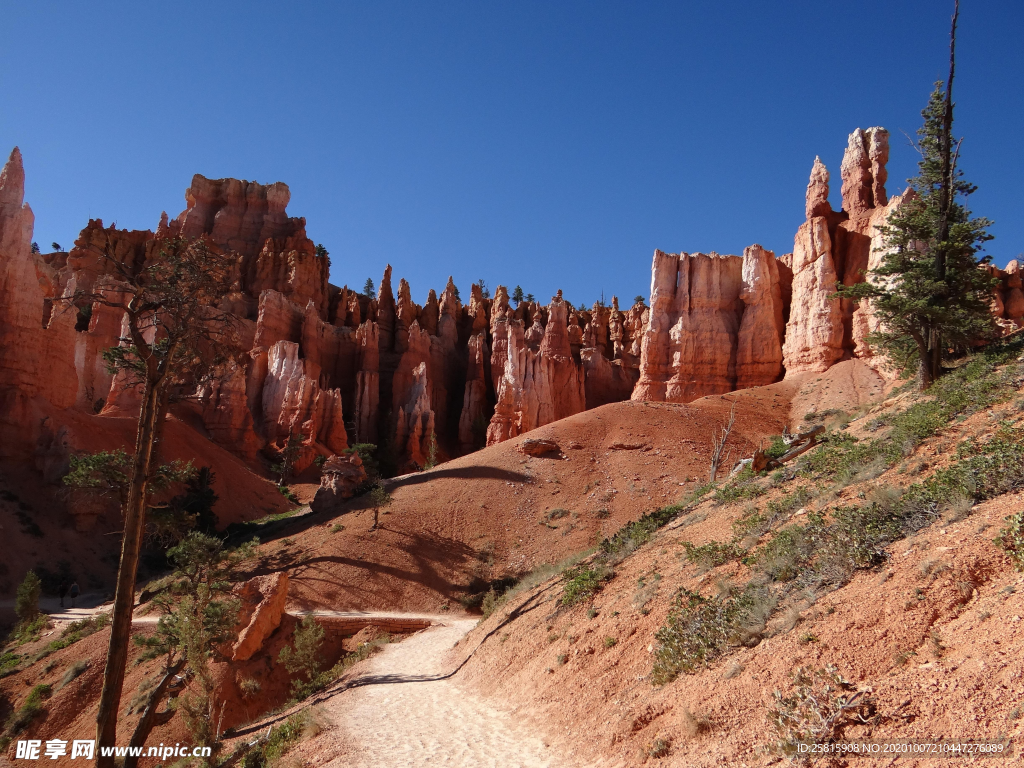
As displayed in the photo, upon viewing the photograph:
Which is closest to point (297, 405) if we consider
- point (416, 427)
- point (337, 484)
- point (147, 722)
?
point (416, 427)

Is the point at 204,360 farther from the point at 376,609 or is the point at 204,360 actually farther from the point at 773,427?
the point at 773,427

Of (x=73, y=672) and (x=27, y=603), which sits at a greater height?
(x=27, y=603)

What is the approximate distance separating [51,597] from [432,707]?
25.8m

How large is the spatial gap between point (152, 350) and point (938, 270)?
2185 centimetres

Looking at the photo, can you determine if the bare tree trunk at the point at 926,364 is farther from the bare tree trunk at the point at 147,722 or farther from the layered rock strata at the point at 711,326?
the layered rock strata at the point at 711,326

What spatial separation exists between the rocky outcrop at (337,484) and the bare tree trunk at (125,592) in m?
25.4

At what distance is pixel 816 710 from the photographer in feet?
Answer: 17.3

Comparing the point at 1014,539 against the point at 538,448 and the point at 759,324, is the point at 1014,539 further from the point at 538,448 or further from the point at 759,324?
the point at 759,324

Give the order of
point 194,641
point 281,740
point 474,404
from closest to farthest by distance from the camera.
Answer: point 194,641 < point 281,740 < point 474,404

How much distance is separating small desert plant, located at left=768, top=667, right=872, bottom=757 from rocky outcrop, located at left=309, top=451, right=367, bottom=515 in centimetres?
3045

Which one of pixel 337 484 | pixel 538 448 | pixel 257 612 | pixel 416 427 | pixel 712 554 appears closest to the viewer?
pixel 712 554

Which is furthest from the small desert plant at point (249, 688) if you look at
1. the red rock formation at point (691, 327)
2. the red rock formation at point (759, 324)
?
the red rock formation at point (759, 324)

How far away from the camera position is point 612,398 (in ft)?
198

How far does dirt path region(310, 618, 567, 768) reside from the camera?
8984 mm
